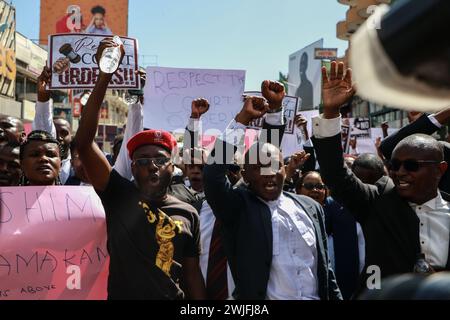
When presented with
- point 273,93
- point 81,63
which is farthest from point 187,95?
point 273,93

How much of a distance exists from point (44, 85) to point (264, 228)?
7.64ft

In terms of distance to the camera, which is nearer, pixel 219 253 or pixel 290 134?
pixel 219 253

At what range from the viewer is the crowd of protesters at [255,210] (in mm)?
2541

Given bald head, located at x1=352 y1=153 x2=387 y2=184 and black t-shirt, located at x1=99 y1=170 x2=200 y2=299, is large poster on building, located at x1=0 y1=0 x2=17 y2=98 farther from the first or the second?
black t-shirt, located at x1=99 y1=170 x2=200 y2=299

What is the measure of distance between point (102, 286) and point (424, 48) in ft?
8.63

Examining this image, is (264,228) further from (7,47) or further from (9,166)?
(7,47)

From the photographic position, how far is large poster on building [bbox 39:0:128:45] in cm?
3672

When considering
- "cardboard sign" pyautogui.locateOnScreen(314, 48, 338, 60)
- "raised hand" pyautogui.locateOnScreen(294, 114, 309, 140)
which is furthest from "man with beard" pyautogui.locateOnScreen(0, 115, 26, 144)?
"cardboard sign" pyautogui.locateOnScreen(314, 48, 338, 60)

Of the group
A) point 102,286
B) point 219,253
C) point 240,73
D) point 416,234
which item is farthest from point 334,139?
point 240,73

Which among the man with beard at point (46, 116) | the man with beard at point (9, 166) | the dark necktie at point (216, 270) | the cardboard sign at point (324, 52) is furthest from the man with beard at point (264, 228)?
the cardboard sign at point (324, 52)

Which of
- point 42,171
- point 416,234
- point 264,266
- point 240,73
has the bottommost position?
point 264,266

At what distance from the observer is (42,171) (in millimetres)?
3143

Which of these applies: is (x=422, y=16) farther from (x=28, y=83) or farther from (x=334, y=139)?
(x=28, y=83)

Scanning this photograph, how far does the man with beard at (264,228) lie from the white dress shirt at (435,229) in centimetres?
52
